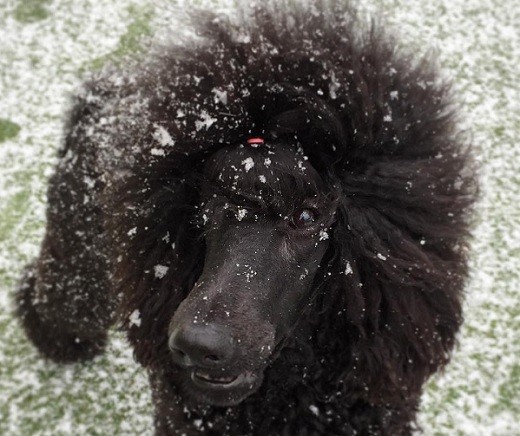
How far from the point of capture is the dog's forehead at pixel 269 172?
167 cm

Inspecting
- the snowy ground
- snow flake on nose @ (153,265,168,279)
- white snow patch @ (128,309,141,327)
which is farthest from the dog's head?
the snowy ground

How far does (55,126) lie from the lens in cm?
492

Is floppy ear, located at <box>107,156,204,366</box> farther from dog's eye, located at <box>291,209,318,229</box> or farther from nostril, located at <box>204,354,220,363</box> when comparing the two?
nostril, located at <box>204,354,220,363</box>

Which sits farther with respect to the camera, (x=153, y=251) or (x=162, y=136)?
(x=153, y=251)

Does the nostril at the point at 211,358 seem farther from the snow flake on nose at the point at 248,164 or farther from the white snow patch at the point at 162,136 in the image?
the white snow patch at the point at 162,136

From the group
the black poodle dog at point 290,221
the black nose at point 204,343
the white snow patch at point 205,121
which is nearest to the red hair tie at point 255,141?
the black poodle dog at point 290,221

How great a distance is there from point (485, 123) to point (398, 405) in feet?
11.3

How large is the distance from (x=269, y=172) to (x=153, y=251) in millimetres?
620

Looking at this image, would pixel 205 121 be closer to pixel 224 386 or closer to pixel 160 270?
pixel 160 270

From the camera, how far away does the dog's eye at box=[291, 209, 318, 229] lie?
1713mm

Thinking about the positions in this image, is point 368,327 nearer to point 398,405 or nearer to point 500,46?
point 398,405

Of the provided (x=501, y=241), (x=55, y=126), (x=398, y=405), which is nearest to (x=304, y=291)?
(x=398, y=405)

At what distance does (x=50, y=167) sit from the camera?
4.46 m

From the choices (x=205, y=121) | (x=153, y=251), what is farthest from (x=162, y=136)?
(x=153, y=251)
